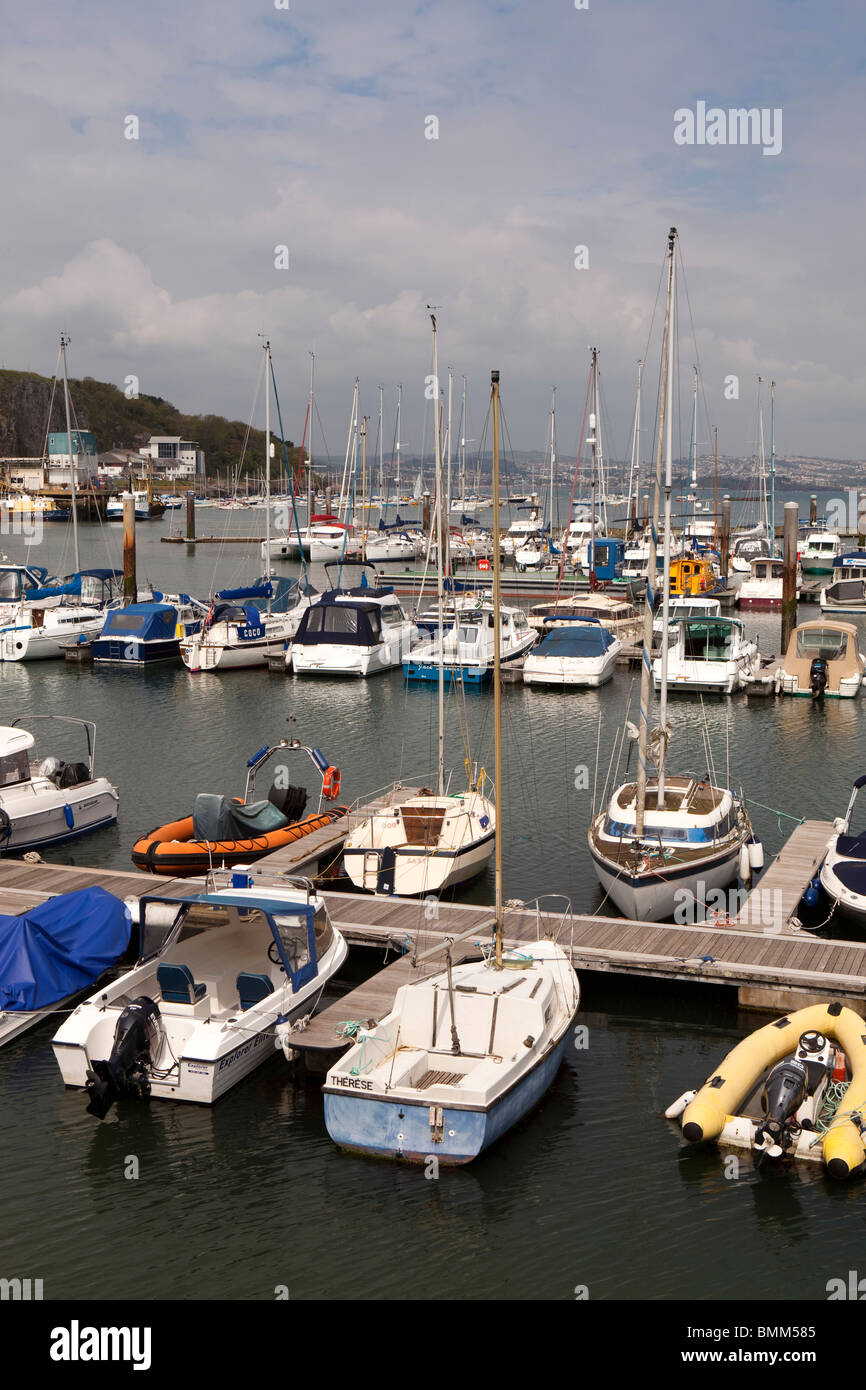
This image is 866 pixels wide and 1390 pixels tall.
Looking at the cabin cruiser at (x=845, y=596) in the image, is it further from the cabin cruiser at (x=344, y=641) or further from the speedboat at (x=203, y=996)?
the speedboat at (x=203, y=996)

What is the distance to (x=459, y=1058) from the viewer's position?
586 inches

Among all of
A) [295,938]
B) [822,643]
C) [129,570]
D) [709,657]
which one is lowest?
[295,938]

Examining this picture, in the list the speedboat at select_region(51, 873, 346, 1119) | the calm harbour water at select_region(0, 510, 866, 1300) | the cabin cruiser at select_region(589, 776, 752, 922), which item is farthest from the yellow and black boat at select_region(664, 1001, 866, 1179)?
the speedboat at select_region(51, 873, 346, 1119)

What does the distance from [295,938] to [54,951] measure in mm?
3516

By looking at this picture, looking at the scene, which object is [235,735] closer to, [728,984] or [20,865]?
[20,865]

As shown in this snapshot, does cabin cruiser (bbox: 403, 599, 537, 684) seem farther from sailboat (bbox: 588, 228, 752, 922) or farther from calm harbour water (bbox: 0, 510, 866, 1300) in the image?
calm harbour water (bbox: 0, 510, 866, 1300)

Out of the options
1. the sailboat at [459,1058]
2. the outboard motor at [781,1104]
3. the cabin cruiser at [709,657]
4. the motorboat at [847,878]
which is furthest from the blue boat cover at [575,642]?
the outboard motor at [781,1104]

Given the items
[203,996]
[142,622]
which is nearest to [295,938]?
[203,996]

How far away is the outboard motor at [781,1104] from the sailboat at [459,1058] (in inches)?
103

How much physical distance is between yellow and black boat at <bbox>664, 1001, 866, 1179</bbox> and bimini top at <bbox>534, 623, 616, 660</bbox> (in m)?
29.5

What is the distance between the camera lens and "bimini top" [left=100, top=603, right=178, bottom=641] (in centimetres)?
4959

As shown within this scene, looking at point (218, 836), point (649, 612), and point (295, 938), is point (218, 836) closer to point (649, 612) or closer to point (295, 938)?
point (295, 938)

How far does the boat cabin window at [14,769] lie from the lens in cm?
2567
